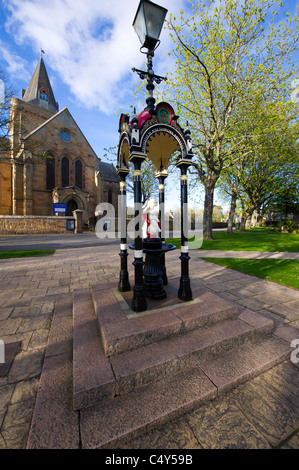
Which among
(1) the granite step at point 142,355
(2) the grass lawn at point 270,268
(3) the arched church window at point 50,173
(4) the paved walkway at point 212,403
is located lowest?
(4) the paved walkway at point 212,403

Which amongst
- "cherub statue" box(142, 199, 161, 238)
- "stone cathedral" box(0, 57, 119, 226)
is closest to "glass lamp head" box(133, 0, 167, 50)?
"cherub statue" box(142, 199, 161, 238)

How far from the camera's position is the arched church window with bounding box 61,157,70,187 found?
2586cm

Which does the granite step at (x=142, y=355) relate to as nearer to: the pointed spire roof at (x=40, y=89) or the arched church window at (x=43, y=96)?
the pointed spire roof at (x=40, y=89)

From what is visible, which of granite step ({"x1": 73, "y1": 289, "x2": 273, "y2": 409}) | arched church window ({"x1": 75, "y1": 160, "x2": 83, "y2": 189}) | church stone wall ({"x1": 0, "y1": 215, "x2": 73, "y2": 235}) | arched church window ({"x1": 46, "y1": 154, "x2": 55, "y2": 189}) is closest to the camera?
granite step ({"x1": 73, "y1": 289, "x2": 273, "y2": 409})

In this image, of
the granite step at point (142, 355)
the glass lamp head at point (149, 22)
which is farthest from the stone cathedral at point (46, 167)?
the granite step at point (142, 355)

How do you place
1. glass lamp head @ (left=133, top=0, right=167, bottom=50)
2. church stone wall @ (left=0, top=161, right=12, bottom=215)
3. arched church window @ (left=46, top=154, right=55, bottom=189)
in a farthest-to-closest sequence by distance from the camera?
arched church window @ (left=46, top=154, right=55, bottom=189) < church stone wall @ (left=0, top=161, right=12, bottom=215) < glass lamp head @ (left=133, top=0, right=167, bottom=50)

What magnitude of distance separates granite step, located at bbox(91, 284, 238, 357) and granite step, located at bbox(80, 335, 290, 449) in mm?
464

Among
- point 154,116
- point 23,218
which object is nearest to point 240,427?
point 154,116

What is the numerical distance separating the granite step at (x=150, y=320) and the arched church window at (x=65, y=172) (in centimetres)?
2660

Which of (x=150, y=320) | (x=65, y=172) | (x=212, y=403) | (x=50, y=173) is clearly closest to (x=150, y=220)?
(x=150, y=320)

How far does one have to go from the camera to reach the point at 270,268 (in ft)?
21.1

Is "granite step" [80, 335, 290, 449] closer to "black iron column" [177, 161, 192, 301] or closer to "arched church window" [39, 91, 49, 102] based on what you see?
"black iron column" [177, 161, 192, 301]

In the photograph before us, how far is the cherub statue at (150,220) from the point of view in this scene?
361 centimetres

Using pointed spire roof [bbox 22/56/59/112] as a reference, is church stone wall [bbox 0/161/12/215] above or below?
below
